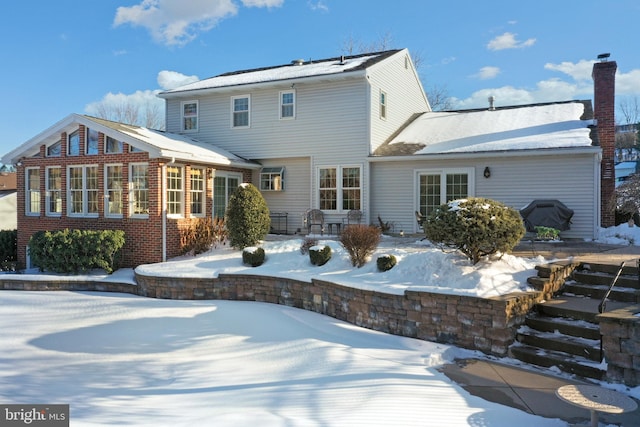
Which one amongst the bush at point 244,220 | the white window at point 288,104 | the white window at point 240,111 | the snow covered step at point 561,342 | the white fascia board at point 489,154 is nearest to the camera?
the snow covered step at point 561,342

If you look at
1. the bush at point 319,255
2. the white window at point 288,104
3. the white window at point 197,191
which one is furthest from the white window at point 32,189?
the bush at point 319,255

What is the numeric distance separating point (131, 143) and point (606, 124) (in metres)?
13.5

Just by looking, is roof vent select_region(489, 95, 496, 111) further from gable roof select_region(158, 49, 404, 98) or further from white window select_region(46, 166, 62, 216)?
white window select_region(46, 166, 62, 216)

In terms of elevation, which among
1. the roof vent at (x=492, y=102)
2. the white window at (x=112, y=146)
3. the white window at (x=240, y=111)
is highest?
the roof vent at (x=492, y=102)

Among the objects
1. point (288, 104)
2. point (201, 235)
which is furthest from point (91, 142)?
point (288, 104)

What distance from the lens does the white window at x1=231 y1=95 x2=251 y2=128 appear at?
15.8m

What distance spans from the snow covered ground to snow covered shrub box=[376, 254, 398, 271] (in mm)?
136

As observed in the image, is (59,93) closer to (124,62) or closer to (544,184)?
(124,62)

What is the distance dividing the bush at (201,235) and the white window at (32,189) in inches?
204

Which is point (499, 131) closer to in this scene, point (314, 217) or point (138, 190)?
point (314, 217)

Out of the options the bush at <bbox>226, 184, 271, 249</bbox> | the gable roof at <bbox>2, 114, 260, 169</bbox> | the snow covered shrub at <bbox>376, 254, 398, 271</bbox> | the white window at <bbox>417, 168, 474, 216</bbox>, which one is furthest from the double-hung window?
the snow covered shrub at <bbox>376, 254, 398, 271</bbox>

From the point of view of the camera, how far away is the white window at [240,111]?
1575cm

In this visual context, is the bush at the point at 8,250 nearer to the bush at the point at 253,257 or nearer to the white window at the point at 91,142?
the white window at the point at 91,142

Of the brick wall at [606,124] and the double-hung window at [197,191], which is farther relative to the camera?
the brick wall at [606,124]
